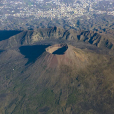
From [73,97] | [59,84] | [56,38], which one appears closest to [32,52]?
[59,84]

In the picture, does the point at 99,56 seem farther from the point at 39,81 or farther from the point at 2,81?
the point at 2,81

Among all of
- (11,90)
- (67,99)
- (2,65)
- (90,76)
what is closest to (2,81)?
(11,90)

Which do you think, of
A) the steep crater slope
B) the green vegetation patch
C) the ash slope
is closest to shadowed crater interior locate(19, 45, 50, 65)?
the ash slope

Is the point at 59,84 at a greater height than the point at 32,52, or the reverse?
the point at 59,84

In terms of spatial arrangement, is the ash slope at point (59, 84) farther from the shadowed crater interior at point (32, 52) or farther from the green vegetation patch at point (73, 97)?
the shadowed crater interior at point (32, 52)

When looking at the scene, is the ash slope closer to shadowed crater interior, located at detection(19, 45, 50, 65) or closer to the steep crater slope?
shadowed crater interior, located at detection(19, 45, 50, 65)

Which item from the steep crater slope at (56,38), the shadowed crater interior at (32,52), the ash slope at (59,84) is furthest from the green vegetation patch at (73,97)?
the steep crater slope at (56,38)

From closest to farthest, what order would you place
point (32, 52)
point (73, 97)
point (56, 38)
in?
point (73, 97) → point (32, 52) → point (56, 38)

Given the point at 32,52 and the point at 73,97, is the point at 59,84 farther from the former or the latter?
the point at 32,52
